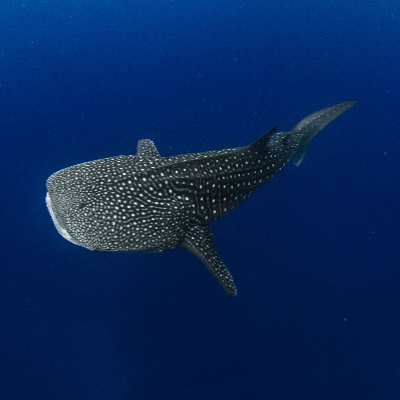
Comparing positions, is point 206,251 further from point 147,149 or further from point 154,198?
point 147,149

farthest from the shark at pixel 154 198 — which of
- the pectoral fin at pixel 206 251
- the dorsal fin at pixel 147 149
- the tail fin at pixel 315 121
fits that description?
the tail fin at pixel 315 121

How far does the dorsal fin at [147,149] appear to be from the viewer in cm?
405

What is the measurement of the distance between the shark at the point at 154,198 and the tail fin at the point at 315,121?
0.70 m

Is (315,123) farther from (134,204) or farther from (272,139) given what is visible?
(134,204)

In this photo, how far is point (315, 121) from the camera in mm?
4359

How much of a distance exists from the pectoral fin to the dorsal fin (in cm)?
109

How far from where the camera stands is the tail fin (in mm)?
4348

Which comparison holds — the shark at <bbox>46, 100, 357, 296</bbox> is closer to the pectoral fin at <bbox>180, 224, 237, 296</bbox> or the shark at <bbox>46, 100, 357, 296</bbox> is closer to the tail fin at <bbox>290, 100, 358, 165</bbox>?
the pectoral fin at <bbox>180, 224, 237, 296</bbox>

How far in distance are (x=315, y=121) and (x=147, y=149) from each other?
2.18 metres

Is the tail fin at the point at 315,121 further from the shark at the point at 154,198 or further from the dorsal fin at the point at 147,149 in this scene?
the dorsal fin at the point at 147,149

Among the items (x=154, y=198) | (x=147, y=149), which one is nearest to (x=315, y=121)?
(x=147, y=149)

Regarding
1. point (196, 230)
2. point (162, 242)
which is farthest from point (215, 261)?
point (162, 242)

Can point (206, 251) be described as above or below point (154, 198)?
below

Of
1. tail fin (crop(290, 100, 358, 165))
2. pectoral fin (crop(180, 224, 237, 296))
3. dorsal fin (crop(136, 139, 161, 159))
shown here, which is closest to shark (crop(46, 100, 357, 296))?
pectoral fin (crop(180, 224, 237, 296))
